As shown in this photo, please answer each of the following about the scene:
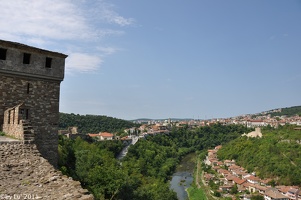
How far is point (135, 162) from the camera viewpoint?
51125 mm

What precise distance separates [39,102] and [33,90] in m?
0.52

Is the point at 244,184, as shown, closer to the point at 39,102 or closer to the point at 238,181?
the point at 238,181

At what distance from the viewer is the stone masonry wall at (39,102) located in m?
9.82

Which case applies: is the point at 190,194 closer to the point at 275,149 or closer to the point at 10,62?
the point at 275,149

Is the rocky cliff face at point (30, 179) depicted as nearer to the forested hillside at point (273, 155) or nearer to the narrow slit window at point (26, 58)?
the narrow slit window at point (26, 58)

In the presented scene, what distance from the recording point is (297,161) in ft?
171

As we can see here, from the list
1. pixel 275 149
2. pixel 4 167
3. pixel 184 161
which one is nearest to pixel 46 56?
pixel 4 167

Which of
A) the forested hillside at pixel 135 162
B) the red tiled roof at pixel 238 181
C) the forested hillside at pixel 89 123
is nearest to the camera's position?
the forested hillside at pixel 135 162

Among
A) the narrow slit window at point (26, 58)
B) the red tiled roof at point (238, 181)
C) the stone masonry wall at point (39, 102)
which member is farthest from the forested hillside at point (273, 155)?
the narrow slit window at point (26, 58)

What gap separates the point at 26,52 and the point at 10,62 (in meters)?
0.70

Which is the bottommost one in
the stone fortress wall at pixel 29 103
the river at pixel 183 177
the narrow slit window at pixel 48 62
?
the river at pixel 183 177

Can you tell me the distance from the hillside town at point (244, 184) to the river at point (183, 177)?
420cm

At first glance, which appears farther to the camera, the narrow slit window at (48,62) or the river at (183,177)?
the river at (183,177)

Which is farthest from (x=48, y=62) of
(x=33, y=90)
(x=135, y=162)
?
(x=135, y=162)
